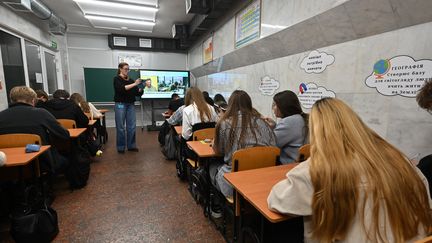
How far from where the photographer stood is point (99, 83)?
21.9ft

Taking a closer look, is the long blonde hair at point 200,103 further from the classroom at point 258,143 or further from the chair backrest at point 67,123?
the chair backrest at point 67,123

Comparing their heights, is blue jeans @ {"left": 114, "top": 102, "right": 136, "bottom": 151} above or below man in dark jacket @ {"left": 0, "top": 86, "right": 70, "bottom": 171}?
below

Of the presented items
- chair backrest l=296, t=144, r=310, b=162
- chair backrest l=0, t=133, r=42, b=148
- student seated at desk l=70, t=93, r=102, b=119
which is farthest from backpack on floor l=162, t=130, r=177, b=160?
chair backrest l=296, t=144, r=310, b=162

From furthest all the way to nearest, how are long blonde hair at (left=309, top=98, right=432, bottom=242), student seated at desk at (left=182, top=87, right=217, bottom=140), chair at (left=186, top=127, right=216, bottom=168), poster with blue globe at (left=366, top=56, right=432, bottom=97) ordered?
student seated at desk at (left=182, top=87, right=217, bottom=140) < chair at (left=186, top=127, right=216, bottom=168) < poster with blue globe at (left=366, top=56, right=432, bottom=97) < long blonde hair at (left=309, top=98, right=432, bottom=242)

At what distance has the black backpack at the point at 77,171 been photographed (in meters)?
2.71

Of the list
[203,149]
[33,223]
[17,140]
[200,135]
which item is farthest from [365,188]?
[17,140]

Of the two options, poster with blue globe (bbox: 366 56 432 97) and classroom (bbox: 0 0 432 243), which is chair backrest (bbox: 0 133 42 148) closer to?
classroom (bbox: 0 0 432 243)

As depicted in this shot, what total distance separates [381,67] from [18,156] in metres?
2.94

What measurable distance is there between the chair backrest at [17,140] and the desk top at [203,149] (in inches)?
57.4

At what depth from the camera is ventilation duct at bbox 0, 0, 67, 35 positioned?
10.9 feet

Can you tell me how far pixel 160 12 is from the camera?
4953 mm

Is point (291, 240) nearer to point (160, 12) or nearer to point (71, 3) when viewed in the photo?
point (160, 12)

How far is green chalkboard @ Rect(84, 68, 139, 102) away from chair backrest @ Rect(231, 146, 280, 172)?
19.7 feet

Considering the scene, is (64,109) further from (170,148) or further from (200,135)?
(200,135)
